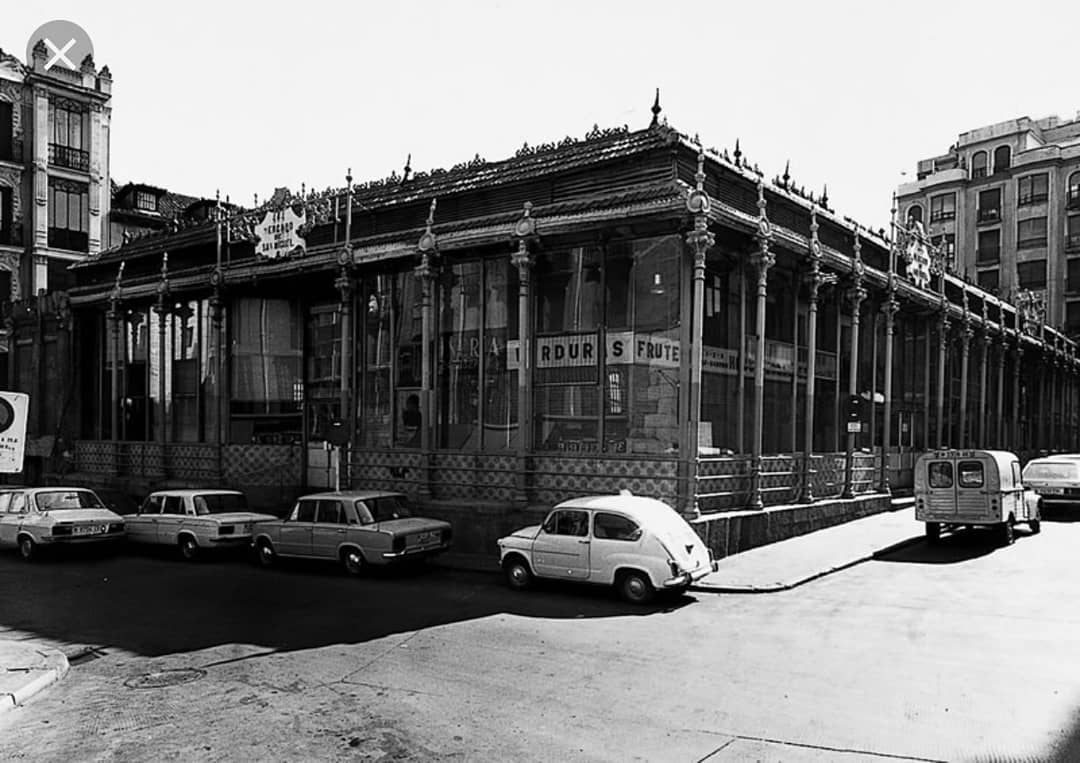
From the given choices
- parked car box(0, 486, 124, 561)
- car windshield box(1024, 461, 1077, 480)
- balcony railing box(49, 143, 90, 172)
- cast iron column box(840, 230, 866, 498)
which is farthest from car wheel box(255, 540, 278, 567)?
balcony railing box(49, 143, 90, 172)

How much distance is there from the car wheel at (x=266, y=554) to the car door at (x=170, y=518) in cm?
248

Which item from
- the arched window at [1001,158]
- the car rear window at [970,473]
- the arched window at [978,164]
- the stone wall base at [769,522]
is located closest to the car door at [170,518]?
the stone wall base at [769,522]

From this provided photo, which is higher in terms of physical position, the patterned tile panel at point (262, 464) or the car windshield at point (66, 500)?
the patterned tile panel at point (262, 464)

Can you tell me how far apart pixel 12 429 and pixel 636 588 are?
867 centimetres

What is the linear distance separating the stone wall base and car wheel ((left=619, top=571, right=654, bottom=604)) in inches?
129

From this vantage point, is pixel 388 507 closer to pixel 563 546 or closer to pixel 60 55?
pixel 563 546

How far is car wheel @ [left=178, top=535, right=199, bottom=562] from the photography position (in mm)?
18219

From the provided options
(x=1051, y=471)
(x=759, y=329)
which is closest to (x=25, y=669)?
(x=759, y=329)

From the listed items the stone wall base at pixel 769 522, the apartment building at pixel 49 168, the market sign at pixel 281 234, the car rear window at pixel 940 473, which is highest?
the apartment building at pixel 49 168

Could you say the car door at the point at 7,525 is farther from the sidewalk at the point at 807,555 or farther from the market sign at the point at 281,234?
the sidewalk at the point at 807,555

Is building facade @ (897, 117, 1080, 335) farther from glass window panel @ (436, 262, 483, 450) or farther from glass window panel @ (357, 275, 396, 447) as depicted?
glass window panel @ (357, 275, 396, 447)

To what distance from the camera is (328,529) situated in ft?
53.3

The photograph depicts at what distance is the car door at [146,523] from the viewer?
19031 mm

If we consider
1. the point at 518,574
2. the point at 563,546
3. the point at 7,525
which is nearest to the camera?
the point at 563,546
